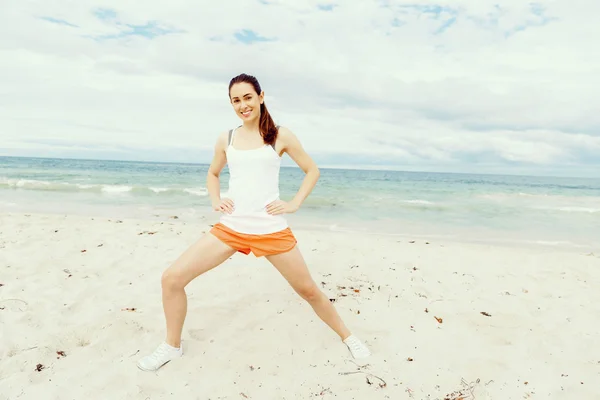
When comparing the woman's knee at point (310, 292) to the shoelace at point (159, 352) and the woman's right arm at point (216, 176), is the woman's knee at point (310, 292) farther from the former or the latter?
the shoelace at point (159, 352)

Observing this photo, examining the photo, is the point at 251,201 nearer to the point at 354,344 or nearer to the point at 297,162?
the point at 297,162

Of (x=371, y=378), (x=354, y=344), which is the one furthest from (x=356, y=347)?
(x=371, y=378)

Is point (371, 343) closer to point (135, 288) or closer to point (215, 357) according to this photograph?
point (215, 357)

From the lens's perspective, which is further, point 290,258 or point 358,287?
point 358,287

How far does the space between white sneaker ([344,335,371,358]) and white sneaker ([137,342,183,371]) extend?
1442 mm

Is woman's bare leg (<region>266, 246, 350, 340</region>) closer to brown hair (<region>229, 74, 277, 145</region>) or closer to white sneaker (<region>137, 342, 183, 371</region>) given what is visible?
brown hair (<region>229, 74, 277, 145</region>)

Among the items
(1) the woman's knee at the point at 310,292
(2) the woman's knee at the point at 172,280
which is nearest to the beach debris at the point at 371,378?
(1) the woman's knee at the point at 310,292

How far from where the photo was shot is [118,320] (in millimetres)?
4238

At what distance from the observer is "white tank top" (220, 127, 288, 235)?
311cm

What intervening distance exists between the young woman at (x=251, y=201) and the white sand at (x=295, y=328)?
79 cm

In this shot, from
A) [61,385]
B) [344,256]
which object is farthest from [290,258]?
[344,256]

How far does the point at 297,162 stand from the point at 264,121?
0.41 metres

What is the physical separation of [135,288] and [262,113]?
3.12m

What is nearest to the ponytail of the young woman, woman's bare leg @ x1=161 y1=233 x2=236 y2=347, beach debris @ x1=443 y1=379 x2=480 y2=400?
the young woman
